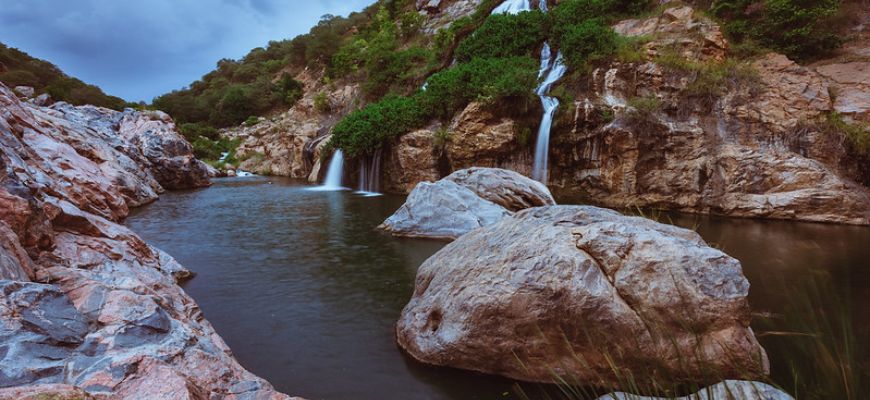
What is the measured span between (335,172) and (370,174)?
3.04 meters

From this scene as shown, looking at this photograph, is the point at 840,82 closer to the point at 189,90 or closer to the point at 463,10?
the point at 463,10

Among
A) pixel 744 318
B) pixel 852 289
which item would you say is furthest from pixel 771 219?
pixel 744 318

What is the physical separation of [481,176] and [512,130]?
18.5 feet

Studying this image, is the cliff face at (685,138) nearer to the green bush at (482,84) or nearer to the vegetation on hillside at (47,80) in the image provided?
the green bush at (482,84)

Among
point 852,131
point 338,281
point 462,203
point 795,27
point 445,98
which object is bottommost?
point 338,281

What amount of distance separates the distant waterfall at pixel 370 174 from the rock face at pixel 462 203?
8.46m

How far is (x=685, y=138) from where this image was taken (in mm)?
14188

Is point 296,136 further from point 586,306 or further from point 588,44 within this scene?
point 586,306

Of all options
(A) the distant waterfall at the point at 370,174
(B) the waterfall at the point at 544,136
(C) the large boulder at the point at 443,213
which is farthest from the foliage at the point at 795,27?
(A) the distant waterfall at the point at 370,174

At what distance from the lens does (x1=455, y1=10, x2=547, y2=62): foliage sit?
20.1 m

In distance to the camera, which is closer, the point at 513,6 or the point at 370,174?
the point at 370,174

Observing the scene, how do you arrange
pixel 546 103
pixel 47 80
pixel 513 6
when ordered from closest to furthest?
1. pixel 546 103
2. pixel 513 6
3. pixel 47 80

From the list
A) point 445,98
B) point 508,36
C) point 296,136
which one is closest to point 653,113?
point 445,98

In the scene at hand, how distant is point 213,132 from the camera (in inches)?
1582
